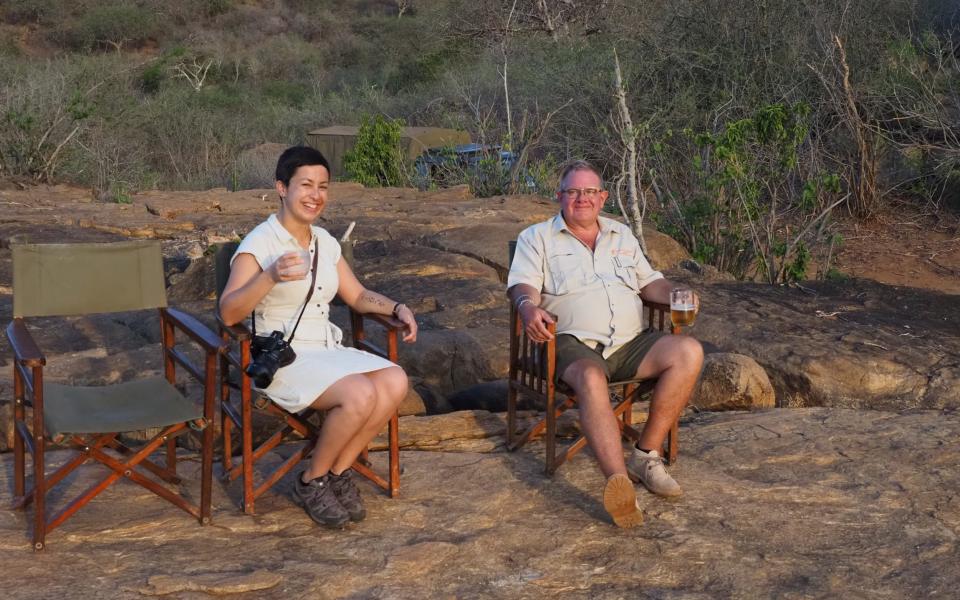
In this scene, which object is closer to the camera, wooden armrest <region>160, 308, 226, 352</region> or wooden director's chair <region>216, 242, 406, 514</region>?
wooden armrest <region>160, 308, 226, 352</region>

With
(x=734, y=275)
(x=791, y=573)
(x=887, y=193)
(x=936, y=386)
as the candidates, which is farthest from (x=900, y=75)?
(x=791, y=573)

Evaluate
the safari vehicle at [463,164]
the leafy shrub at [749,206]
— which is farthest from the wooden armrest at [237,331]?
the safari vehicle at [463,164]

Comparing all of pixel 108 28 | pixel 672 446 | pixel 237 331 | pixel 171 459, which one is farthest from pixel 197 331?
pixel 108 28

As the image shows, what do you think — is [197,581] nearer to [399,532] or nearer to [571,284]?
[399,532]

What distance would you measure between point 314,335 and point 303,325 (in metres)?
0.05

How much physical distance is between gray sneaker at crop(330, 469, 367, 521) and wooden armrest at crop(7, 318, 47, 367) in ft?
2.93

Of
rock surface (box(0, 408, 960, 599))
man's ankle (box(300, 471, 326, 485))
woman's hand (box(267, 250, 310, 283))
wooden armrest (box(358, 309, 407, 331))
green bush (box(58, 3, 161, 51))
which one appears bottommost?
rock surface (box(0, 408, 960, 599))

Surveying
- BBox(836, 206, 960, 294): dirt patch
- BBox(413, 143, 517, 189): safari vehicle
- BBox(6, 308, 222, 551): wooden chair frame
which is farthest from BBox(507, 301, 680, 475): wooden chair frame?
BBox(413, 143, 517, 189): safari vehicle

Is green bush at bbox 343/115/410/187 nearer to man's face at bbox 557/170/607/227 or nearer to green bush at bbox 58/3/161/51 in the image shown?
man's face at bbox 557/170/607/227

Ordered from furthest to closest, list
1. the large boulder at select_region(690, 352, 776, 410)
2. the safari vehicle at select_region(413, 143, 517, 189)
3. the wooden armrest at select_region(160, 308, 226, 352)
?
the safari vehicle at select_region(413, 143, 517, 189) < the large boulder at select_region(690, 352, 776, 410) < the wooden armrest at select_region(160, 308, 226, 352)

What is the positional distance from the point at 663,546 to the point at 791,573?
355mm

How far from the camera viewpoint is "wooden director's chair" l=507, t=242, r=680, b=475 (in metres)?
3.72

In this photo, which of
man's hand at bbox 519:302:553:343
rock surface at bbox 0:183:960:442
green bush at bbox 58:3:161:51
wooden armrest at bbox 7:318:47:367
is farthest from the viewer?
green bush at bbox 58:3:161:51

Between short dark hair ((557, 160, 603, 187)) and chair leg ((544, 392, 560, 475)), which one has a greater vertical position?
short dark hair ((557, 160, 603, 187))
